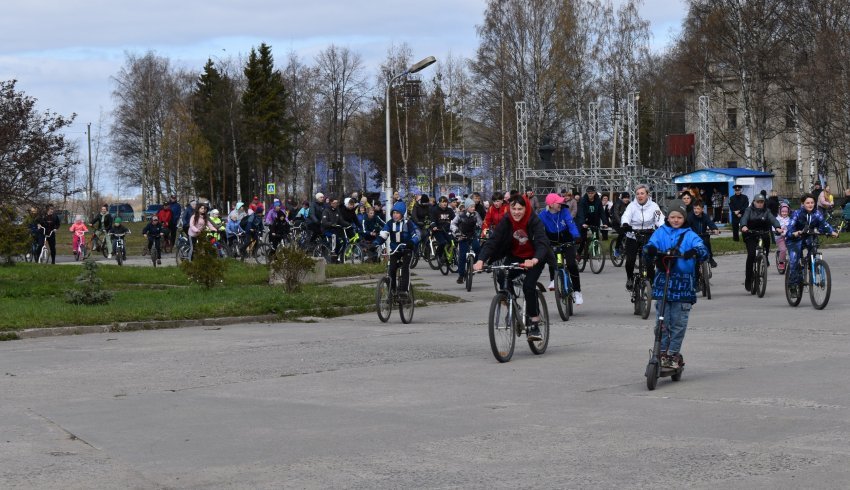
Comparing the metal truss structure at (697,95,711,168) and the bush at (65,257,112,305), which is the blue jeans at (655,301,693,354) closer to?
the bush at (65,257,112,305)

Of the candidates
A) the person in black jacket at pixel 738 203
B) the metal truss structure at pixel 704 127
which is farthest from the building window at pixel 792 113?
the person in black jacket at pixel 738 203

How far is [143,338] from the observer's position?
54.2 ft

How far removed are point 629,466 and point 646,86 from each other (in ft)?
285

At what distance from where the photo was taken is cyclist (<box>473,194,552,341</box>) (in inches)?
528

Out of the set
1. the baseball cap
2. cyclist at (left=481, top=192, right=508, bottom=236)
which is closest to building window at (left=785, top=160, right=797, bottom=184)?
cyclist at (left=481, top=192, right=508, bottom=236)

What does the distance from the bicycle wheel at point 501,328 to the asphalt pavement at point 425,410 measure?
0.88 feet

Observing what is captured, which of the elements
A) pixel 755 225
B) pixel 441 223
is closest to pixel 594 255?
pixel 441 223

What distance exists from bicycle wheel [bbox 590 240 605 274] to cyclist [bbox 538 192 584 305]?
31.7ft

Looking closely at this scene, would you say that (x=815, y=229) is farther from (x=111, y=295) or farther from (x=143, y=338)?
(x=111, y=295)

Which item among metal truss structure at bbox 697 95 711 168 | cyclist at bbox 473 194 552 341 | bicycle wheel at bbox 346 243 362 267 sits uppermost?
metal truss structure at bbox 697 95 711 168

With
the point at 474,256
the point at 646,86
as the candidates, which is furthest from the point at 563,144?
the point at 474,256

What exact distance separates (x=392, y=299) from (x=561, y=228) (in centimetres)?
273

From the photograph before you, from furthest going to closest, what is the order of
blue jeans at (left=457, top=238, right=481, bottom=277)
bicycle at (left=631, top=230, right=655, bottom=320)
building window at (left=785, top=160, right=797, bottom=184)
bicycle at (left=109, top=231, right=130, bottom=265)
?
1. building window at (left=785, top=160, right=797, bottom=184)
2. bicycle at (left=109, top=231, right=130, bottom=265)
3. blue jeans at (left=457, top=238, right=481, bottom=277)
4. bicycle at (left=631, top=230, right=655, bottom=320)

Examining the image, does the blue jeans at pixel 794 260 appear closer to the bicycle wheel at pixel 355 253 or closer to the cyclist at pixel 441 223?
the cyclist at pixel 441 223
